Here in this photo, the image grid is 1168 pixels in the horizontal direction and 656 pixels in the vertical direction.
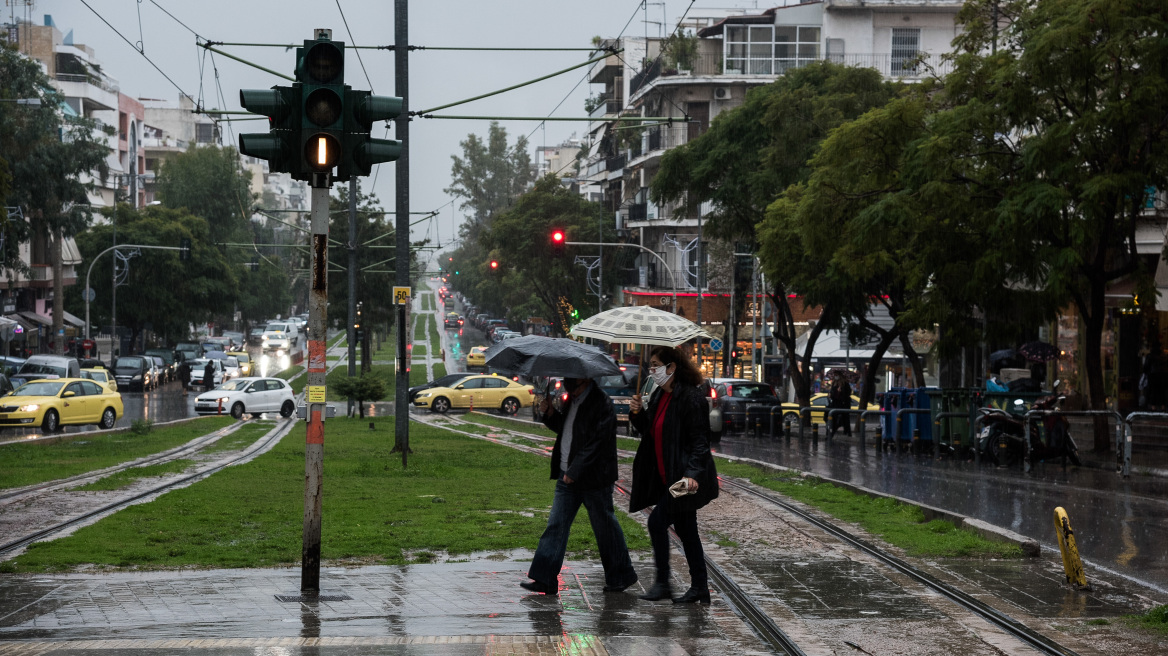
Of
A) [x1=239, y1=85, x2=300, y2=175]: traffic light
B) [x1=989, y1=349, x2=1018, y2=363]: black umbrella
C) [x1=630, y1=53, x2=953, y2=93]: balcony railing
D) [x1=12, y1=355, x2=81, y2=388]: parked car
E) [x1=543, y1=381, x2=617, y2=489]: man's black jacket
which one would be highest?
[x1=630, y1=53, x2=953, y2=93]: balcony railing

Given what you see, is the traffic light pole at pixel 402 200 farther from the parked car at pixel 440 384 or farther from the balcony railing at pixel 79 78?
the balcony railing at pixel 79 78

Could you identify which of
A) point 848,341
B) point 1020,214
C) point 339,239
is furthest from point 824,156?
point 339,239

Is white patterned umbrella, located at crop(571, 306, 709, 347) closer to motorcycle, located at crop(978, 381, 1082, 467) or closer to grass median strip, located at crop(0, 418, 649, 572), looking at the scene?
grass median strip, located at crop(0, 418, 649, 572)

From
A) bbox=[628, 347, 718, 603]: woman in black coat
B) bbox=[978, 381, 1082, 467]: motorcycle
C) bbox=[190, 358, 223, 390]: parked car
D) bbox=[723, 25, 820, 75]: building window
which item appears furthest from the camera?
bbox=[723, 25, 820, 75]: building window

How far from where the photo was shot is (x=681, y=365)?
321 inches

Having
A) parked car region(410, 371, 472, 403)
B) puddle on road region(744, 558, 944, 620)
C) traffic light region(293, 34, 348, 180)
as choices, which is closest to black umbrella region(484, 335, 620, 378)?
traffic light region(293, 34, 348, 180)

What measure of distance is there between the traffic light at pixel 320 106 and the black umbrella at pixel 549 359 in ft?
6.01

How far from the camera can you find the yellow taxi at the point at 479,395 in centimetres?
4509

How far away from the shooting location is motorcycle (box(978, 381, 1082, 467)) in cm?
2031

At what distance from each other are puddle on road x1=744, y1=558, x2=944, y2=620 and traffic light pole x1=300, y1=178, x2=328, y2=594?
10.2ft

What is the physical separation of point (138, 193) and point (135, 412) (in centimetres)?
6932

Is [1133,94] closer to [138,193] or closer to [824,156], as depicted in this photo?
[824,156]

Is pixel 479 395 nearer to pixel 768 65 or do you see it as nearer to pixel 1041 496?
pixel 768 65

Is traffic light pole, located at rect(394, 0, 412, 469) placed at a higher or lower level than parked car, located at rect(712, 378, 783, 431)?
higher
